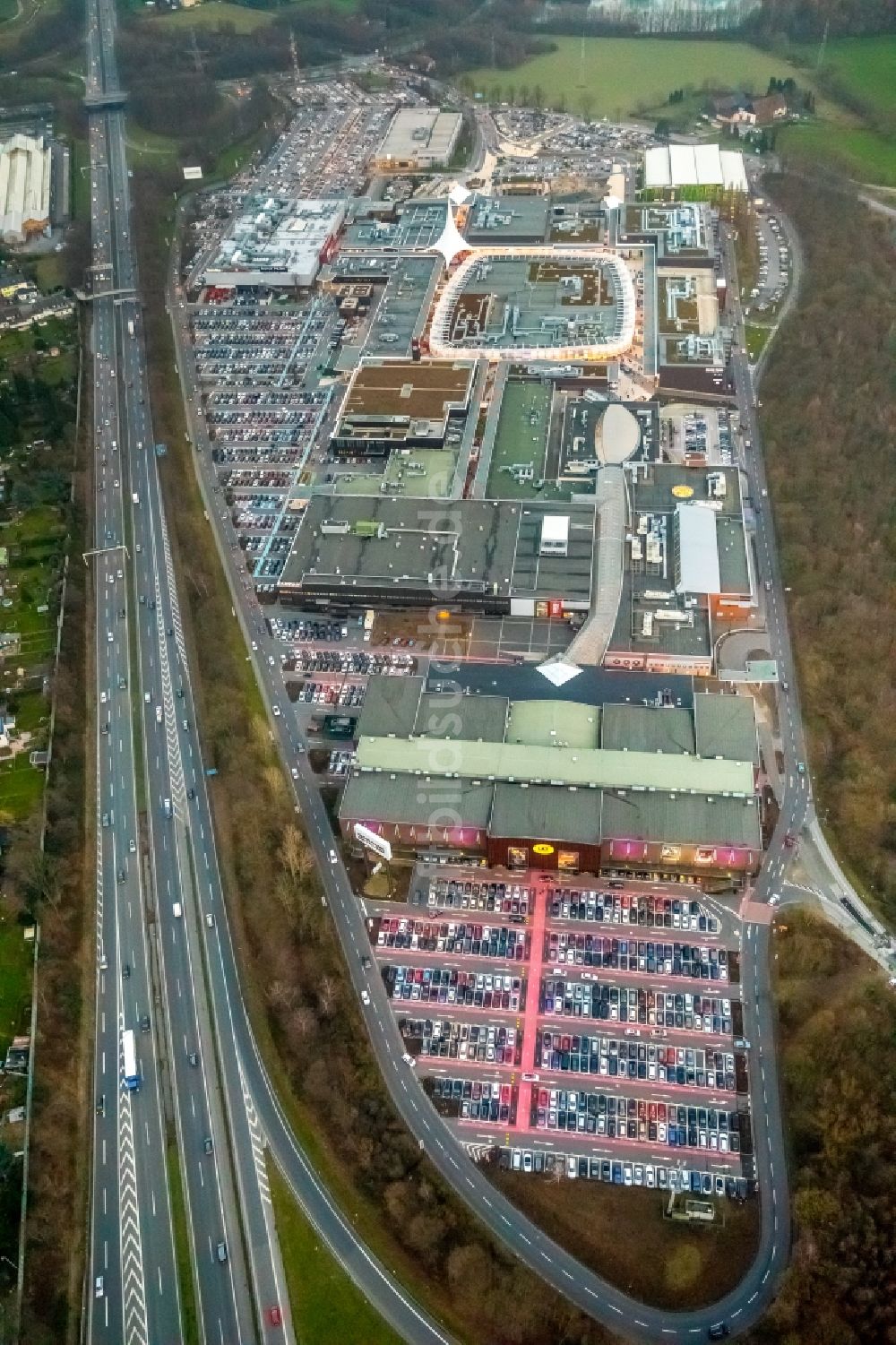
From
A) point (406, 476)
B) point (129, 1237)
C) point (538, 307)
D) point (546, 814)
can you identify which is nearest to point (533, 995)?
point (546, 814)

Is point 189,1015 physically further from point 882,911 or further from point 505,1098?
point 882,911

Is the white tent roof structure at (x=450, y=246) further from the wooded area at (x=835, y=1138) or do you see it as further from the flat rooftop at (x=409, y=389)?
the wooded area at (x=835, y=1138)

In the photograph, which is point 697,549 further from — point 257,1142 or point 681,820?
point 257,1142

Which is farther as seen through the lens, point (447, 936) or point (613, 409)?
point (613, 409)

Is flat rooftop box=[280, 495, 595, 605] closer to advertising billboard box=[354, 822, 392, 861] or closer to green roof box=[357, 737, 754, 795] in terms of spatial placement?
green roof box=[357, 737, 754, 795]

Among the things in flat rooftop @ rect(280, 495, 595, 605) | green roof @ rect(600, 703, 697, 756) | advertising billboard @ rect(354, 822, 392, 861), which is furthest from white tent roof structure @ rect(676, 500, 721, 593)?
advertising billboard @ rect(354, 822, 392, 861)

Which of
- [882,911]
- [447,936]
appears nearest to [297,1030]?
[447,936]
